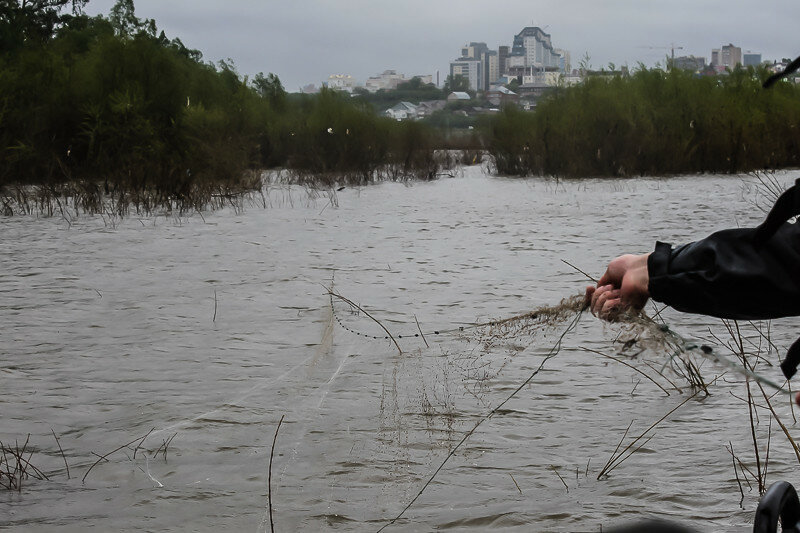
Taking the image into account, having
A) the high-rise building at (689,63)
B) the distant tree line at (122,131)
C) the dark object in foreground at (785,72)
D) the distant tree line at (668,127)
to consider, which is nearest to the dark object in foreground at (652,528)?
the dark object in foreground at (785,72)

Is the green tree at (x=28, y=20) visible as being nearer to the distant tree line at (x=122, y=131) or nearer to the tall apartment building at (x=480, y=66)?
the distant tree line at (x=122, y=131)

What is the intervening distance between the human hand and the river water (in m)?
0.23

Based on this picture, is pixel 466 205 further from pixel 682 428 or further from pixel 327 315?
pixel 682 428

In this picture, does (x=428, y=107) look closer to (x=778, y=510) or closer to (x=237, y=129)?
(x=237, y=129)

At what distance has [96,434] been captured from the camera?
207 inches

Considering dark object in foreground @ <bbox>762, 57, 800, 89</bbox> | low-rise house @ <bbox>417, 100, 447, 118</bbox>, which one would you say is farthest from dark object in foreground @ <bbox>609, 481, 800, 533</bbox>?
low-rise house @ <bbox>417, 100, 447, 118</bbox>

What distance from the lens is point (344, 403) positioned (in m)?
5.89

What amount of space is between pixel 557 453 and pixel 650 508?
847 millimetres

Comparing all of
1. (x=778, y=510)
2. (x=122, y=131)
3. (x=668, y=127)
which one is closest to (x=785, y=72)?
(x=778, y=510)

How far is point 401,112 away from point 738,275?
38.1 m

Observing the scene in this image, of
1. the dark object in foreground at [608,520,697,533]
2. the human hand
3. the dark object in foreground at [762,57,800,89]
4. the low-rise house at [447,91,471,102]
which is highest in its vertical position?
the low-rise house at [447,91,471,102]

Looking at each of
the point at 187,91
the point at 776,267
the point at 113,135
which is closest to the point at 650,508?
the point at 776,267

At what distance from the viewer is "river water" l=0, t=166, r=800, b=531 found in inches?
162

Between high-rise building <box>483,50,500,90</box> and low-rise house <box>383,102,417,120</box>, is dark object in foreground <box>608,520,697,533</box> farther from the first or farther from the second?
high-rise building <box>483,50,500,90</box>
